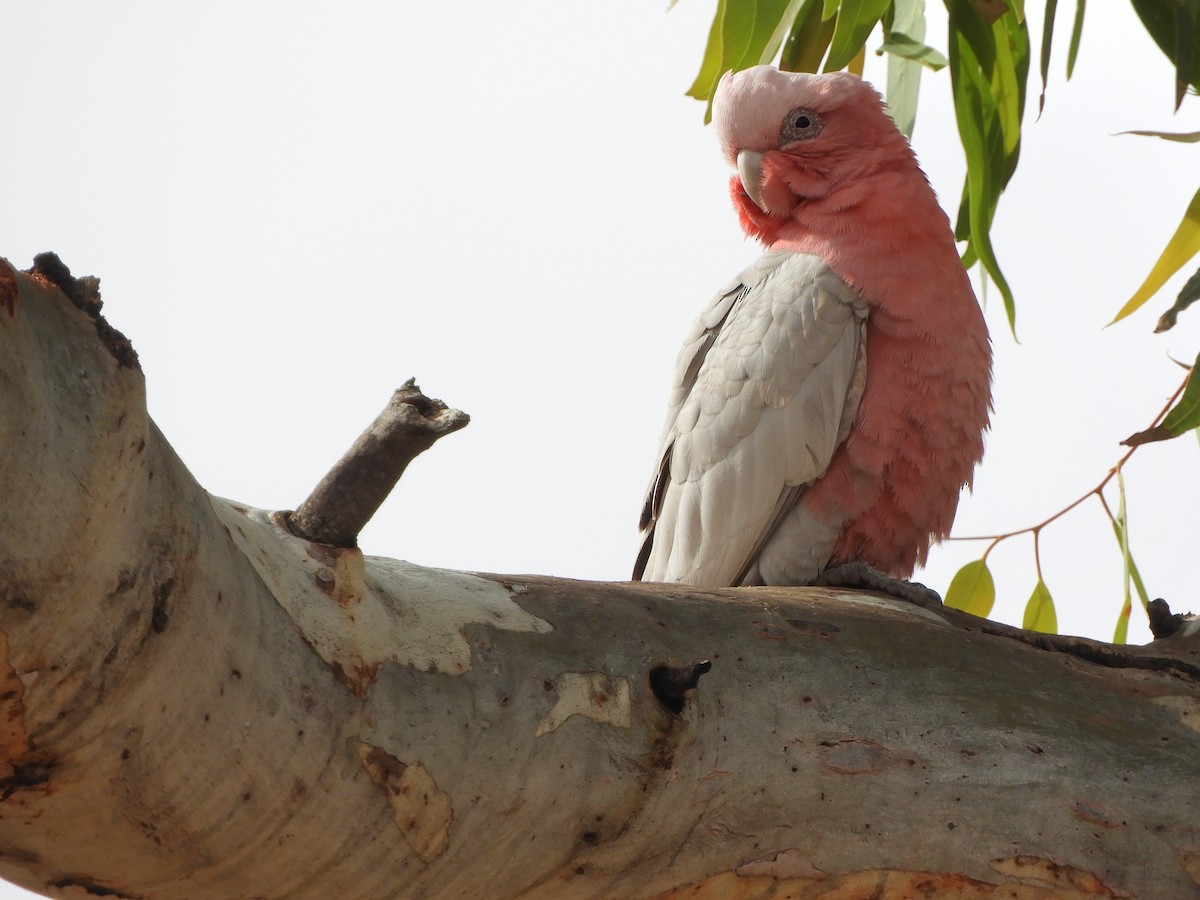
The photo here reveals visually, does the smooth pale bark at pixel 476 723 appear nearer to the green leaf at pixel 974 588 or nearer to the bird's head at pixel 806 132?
the green leaf at pixel 974 588

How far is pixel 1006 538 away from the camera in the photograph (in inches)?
113

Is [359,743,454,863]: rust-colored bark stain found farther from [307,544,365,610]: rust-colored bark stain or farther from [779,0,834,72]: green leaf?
[779,0,834,72]: green leaf

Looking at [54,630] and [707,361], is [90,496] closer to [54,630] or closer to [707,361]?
[54,630]

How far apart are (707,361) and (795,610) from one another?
1.10 m

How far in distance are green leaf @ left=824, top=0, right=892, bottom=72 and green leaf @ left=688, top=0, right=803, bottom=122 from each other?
12 cm

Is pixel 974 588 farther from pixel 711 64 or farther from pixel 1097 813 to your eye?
pixel 1097 813

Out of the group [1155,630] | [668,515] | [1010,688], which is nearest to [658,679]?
[1010,688]

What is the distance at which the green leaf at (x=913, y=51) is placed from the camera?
256 cm

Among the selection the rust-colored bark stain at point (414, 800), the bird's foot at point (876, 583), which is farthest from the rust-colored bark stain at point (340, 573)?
the bird's foot at point (876, 583)

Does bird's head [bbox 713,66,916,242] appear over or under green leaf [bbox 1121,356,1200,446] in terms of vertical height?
over

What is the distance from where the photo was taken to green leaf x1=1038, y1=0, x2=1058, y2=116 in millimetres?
2273

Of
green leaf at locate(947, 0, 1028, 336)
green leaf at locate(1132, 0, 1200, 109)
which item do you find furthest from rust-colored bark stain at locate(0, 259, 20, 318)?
green leaf at locate(947, 0, 1028, 336)

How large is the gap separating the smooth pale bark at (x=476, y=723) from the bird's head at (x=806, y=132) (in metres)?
1.31

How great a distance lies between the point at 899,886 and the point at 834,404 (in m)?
1.19
